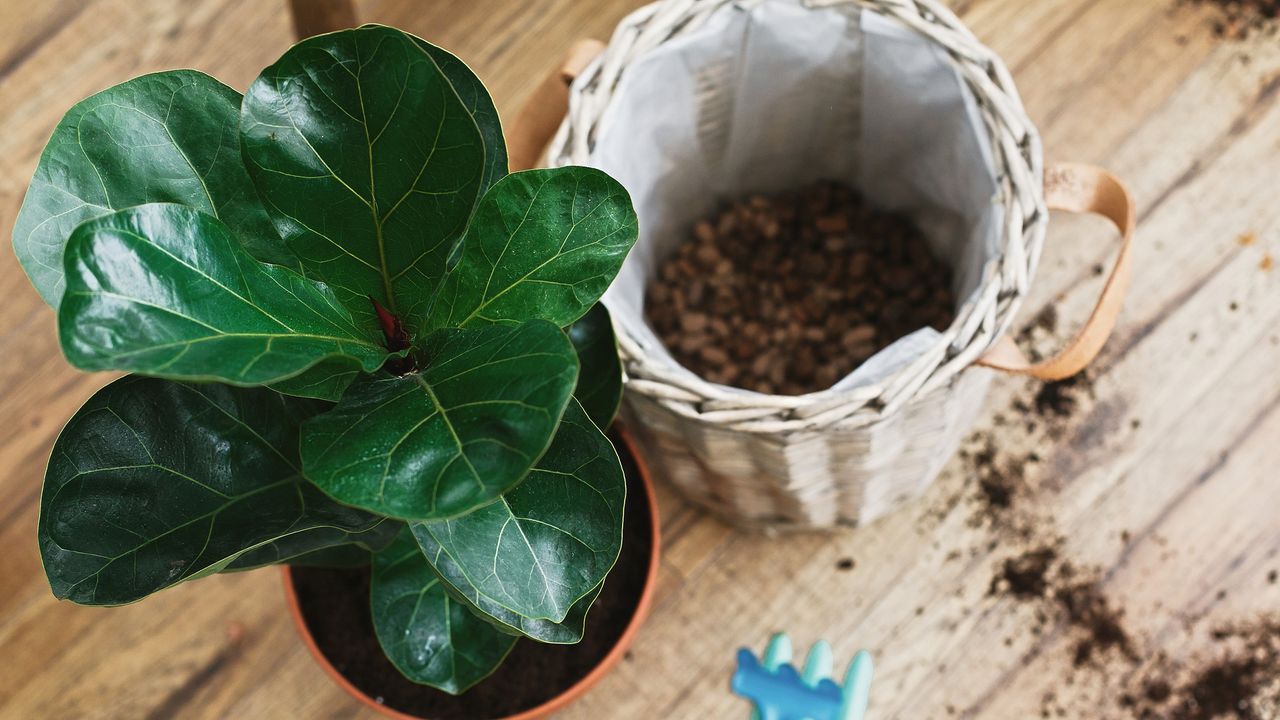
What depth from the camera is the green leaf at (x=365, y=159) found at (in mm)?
529

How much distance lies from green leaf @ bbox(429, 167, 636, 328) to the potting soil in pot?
0.52 metres

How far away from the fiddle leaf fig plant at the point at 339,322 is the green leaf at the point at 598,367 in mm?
106

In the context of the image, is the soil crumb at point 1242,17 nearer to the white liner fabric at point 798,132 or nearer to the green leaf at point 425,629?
the white liner fabric at point 798,132

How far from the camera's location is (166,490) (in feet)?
1.98

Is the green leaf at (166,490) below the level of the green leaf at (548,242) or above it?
below

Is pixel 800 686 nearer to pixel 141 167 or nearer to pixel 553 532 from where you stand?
pixel 553 532

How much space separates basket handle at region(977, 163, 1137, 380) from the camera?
0.80 metres

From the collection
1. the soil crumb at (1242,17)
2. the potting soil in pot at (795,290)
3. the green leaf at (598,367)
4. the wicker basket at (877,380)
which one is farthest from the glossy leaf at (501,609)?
the soil crumb at (1242,17)

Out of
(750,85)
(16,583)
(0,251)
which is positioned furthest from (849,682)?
(0,251)

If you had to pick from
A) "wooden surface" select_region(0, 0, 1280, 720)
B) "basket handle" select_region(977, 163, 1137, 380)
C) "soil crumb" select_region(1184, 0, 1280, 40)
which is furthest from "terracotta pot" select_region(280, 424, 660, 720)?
"soil crumb" select_region(1184, 0, 1280, 40)

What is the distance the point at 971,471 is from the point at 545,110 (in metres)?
0.55

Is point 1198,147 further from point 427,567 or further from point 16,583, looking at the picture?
point 16,583

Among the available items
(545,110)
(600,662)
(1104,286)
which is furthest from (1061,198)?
(600,662)

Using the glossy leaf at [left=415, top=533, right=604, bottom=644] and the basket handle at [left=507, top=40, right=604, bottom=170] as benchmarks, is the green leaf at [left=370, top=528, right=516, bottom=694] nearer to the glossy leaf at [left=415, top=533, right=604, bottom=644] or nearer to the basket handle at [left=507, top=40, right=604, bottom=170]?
the glossy leaf at [left=415, top=533, right=604, bottom=644]
